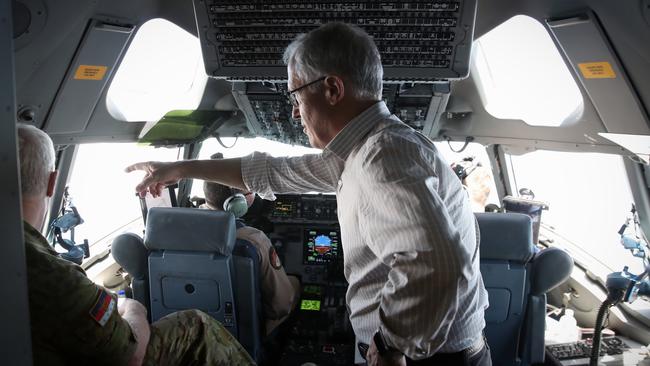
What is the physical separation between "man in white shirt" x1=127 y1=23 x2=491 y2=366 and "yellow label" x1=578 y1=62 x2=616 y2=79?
1549 mm

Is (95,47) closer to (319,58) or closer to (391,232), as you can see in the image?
(319,58)

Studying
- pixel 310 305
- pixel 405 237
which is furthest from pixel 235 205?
pixel 405 237

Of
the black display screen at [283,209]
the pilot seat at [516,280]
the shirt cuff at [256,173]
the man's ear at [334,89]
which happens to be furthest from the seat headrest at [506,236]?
the black display screen at [283,209]

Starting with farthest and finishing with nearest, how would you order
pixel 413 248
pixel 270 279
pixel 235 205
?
1. pixel 270 279
2. pixel 235 205
3. pixel 413 248

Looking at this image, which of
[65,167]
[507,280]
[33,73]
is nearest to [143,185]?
[33,73]

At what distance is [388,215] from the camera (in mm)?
1060

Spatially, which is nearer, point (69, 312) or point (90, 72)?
point (69, 312)

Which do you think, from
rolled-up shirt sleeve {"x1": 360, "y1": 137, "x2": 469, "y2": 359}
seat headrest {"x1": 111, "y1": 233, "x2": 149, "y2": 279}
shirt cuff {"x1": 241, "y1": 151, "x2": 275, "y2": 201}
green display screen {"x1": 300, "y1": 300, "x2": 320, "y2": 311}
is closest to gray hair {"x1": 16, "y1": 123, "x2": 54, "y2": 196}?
shirt cuff {"x1": 241, "y1": 151, "x2": 275, "y2": 201}

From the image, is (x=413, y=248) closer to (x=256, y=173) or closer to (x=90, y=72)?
(x=256, y=173)

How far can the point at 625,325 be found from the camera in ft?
10.2

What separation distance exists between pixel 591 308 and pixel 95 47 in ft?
12.2

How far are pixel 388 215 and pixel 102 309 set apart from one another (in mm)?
935

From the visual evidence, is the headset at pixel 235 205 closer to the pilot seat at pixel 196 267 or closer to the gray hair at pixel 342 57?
the pilot seat at pixel 196 267

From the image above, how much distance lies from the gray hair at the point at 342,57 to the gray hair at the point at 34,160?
2.71 feet
